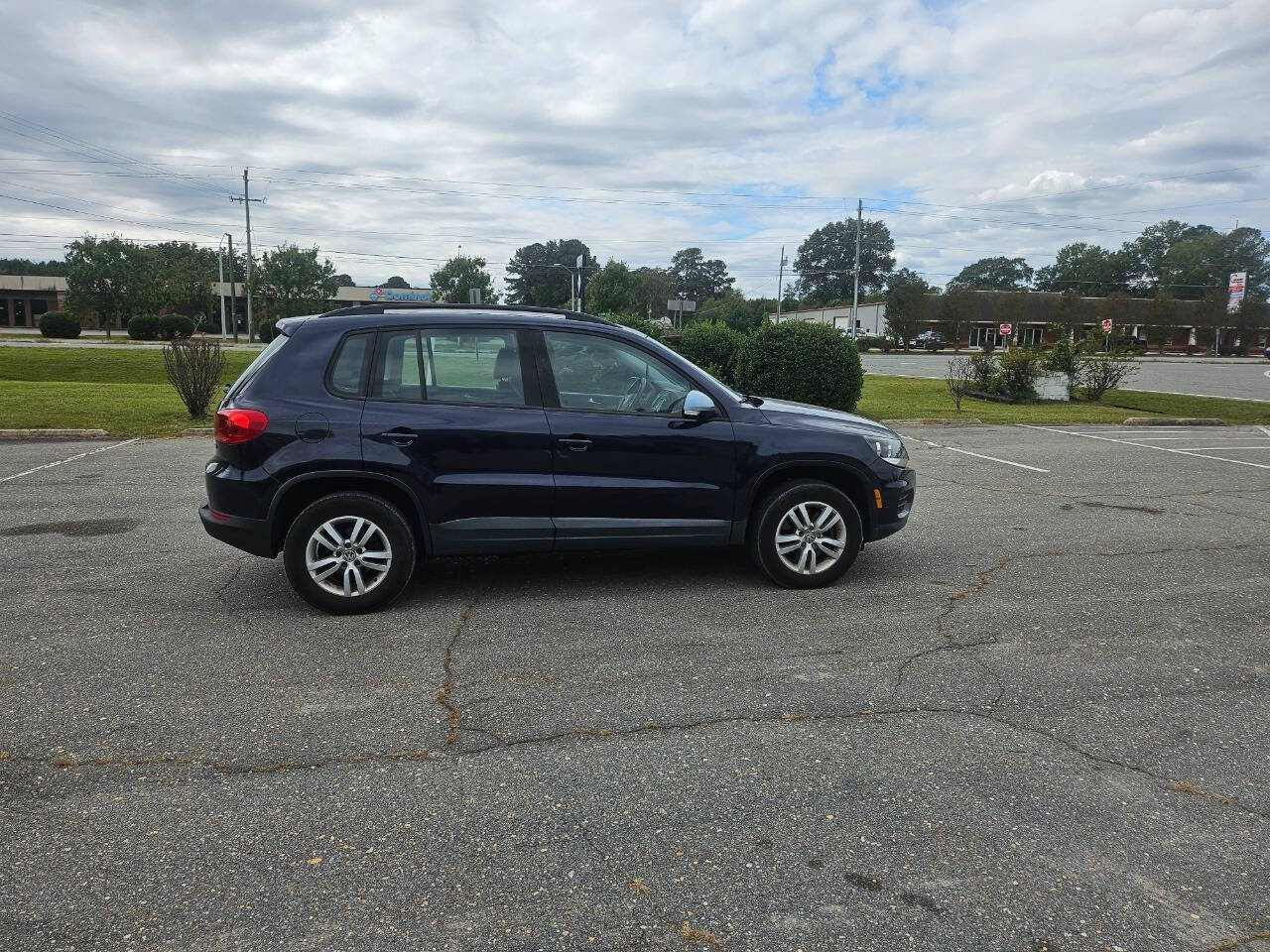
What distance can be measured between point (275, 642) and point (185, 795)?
1621 millimetres

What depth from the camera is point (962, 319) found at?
7019cm

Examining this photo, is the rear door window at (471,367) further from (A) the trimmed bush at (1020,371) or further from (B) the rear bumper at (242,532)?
(A) the trimmed bush at (1020,371)

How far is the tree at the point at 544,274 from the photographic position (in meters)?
112

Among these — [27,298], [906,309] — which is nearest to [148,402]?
[906,309]

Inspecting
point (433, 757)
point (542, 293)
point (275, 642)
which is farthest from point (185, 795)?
point (542, 293)

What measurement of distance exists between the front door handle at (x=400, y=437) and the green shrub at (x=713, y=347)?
13.7 meters

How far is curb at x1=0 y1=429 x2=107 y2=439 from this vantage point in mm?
12664

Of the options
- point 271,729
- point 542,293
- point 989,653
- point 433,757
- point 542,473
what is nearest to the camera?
point 433,757

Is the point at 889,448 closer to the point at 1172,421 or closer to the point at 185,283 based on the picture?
the point at 1172,421

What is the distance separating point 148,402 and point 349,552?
1422 centimetres

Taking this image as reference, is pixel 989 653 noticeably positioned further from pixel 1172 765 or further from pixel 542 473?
pixel 542 473

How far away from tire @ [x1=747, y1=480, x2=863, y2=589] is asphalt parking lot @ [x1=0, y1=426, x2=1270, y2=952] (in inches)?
9.3

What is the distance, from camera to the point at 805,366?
16750 millimetres

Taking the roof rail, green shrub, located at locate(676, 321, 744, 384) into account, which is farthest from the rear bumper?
green shrub, located at locate(676, 321, 744, 384)
